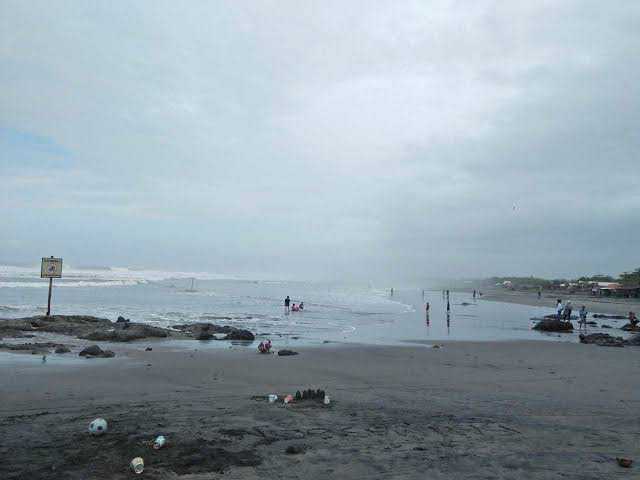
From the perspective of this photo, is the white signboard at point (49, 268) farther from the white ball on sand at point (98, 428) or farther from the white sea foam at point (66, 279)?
the white sea foam at point (66, 279)

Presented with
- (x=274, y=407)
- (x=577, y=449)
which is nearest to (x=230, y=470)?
(x=274, y=407)

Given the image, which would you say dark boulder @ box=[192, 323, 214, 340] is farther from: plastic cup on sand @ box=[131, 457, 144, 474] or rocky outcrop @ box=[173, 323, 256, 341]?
plastic cup on sand @ box=[131, 457, 144, 474]

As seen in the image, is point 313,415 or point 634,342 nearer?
point 313,415

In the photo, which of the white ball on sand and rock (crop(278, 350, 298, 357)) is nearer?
the white ball on sand

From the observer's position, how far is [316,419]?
321 inches

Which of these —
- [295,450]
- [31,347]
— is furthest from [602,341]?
[31,347]

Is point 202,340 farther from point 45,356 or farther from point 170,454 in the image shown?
point 170,454

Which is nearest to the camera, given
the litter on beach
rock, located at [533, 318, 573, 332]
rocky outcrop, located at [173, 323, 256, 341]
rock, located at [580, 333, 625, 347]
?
the litter on beach

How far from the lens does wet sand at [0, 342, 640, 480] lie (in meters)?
6.04

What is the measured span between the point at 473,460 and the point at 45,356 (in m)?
13.4

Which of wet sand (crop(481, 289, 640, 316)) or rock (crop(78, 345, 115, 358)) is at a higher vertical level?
wet sand (crop(481, 289, 640, 316))

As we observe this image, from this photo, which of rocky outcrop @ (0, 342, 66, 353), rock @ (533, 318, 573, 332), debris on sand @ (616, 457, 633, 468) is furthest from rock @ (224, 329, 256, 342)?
rock @ (533, 318, 573, 332)

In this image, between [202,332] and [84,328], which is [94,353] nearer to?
[84,328]

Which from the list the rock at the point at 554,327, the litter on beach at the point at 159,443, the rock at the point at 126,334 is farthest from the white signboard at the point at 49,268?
the rock at the point at 554,327
